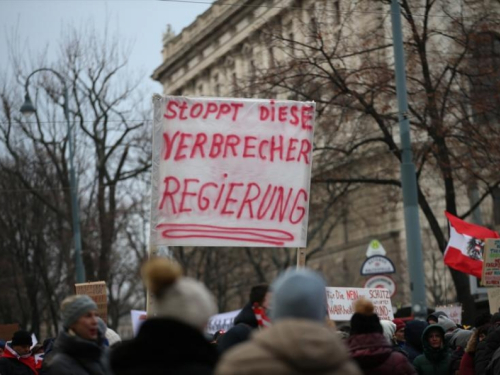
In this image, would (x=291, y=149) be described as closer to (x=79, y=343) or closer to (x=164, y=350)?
(x=79, y=343)

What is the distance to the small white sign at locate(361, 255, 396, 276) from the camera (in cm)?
2130

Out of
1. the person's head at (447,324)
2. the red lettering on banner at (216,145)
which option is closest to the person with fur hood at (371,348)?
the red lettering on banner at (216,145)

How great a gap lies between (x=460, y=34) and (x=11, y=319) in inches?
949

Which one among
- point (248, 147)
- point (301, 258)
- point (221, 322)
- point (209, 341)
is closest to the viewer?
point (209, 341)

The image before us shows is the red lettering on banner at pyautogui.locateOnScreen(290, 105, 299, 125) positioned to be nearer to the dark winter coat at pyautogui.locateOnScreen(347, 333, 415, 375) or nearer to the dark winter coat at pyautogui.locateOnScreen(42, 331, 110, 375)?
the dark winter coat at pyautogui.locateOnScreen(347, 333, 415, 375)

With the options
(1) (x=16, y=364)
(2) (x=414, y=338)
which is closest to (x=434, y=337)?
(2) (x=414, y=338)

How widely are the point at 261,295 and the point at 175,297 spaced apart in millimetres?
3019

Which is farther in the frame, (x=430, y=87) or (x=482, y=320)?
(x=430, y=87)

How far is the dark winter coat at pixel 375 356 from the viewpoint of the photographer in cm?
676

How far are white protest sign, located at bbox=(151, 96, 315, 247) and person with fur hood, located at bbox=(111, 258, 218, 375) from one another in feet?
15.0

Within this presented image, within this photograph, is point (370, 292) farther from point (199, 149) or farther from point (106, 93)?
→ point (106, 93)

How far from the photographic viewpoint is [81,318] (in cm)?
612

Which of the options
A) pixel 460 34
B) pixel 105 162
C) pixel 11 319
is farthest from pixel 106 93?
pixel 460 34

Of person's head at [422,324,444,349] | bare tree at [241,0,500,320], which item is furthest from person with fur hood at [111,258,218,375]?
bare tree at [241,0,500,320]
